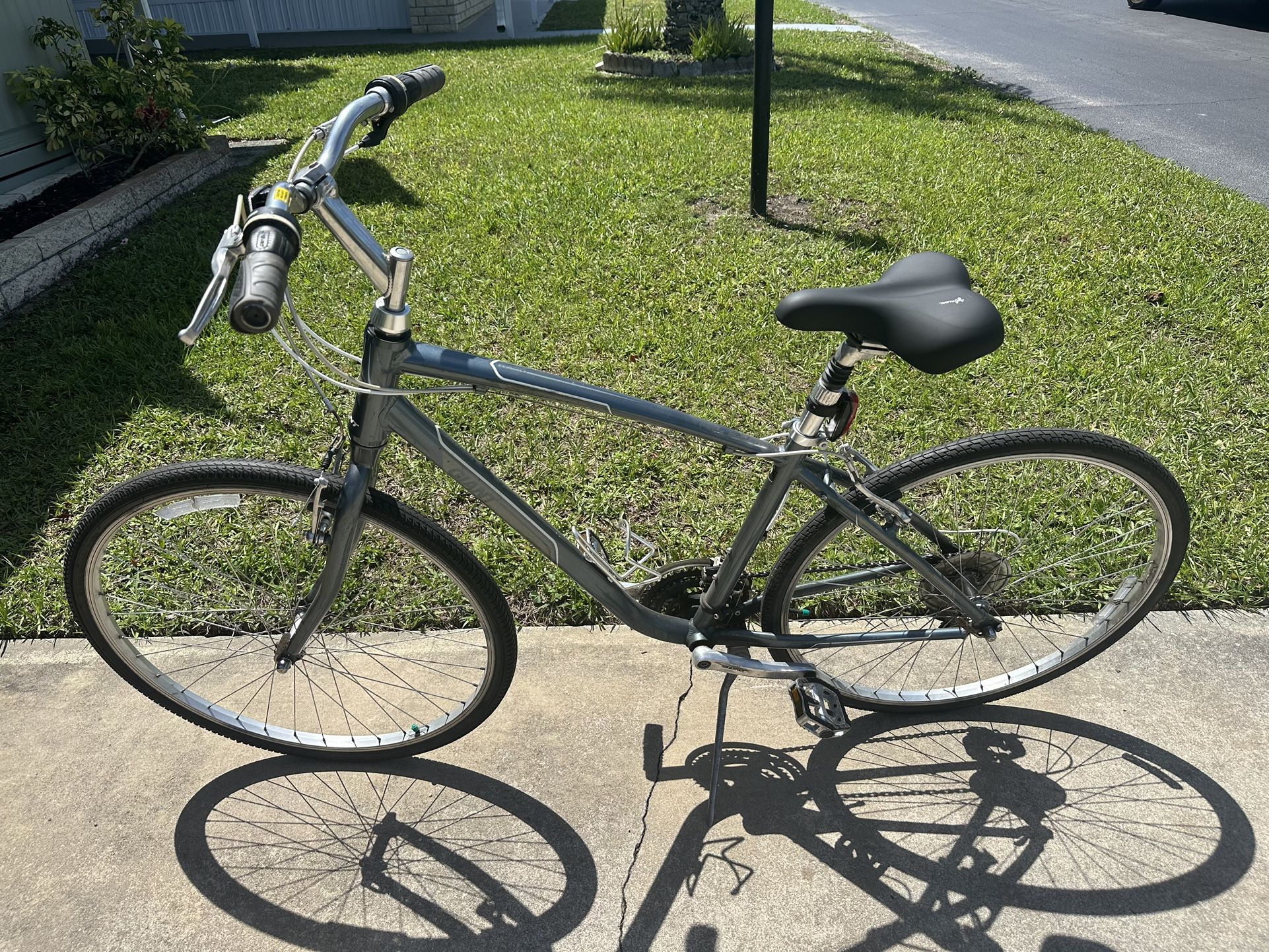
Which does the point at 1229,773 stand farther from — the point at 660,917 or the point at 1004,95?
the point at 1004,95

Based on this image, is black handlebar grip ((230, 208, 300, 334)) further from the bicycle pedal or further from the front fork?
the bicycle pedal

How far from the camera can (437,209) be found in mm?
5910

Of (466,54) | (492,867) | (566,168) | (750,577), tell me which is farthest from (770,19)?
(466,54)

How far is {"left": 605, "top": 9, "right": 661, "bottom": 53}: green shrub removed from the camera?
10.4 m

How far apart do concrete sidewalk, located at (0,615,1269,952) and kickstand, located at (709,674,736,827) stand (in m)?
0.05

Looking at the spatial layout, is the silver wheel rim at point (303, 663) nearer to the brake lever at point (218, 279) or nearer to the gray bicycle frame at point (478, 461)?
the gray bicycle frame at point (478, 461)

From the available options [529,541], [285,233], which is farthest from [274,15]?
[285,233]

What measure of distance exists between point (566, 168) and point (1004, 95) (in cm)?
507

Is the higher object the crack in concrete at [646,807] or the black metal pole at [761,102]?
the black metal pole at [761,102]

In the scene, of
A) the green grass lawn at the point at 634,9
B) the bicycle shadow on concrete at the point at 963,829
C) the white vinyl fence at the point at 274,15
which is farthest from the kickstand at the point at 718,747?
the white vinyl fence at the point at 274,15

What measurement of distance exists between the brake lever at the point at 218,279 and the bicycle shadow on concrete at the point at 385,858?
1369mm

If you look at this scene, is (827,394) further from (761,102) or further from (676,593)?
(761,102)

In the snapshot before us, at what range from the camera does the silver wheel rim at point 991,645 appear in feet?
7.68

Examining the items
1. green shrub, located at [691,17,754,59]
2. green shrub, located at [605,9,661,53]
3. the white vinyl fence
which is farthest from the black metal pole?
the white vinyl fence
